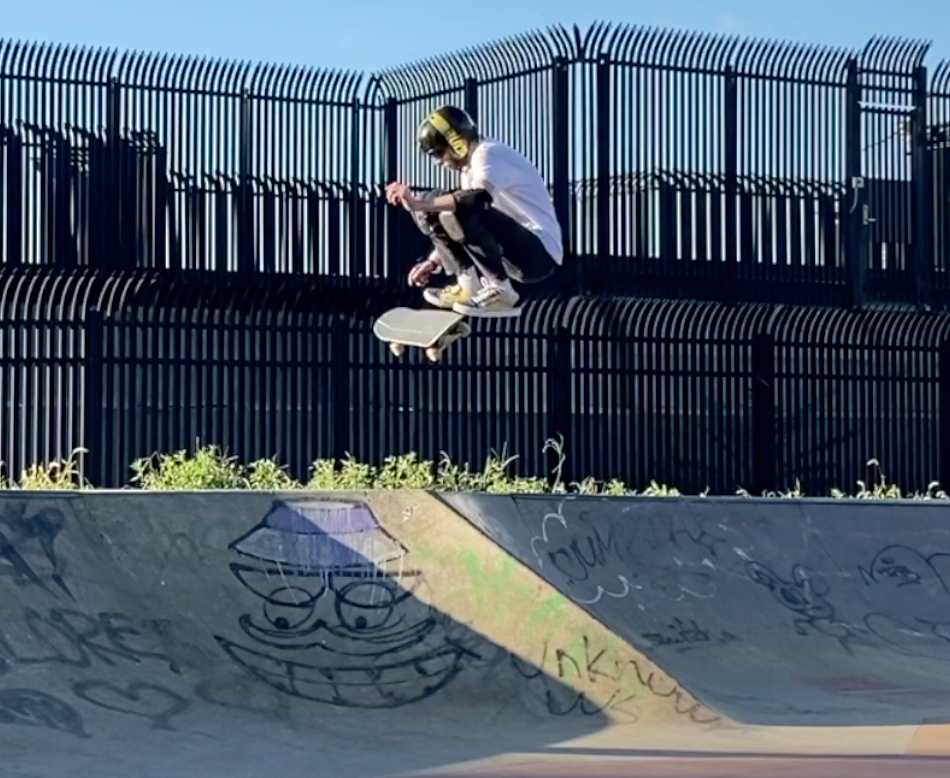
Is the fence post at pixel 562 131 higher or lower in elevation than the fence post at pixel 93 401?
higher

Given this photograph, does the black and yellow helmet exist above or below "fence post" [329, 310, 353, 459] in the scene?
above

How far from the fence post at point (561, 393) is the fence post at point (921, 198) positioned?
4.10m

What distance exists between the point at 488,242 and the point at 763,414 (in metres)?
8.22

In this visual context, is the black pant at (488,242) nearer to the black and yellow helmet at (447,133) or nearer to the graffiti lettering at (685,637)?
the black and yellow helmet at (447,133)

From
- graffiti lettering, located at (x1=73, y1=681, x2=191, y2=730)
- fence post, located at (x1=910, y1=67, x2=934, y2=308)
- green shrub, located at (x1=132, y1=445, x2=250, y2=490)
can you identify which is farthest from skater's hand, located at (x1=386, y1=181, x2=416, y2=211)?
fence post, located at (x1=910, y1=67, x2=934, y2=308)

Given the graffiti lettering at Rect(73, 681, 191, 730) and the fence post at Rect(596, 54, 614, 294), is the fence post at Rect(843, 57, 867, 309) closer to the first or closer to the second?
the fence post at Rect(596, 54, 614, 294)

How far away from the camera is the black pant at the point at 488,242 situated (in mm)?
10086

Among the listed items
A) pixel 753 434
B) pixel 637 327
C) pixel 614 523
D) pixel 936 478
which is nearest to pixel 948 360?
pixel 936 478

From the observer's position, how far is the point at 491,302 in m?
10.7

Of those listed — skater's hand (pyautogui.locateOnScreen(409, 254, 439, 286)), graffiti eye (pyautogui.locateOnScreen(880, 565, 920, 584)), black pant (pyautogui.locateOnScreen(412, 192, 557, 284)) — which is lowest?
graffiti eye (pyautogui.locateOnScreen(880, 565, 920, 584))

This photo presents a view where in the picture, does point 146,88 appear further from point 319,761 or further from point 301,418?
point 319,761

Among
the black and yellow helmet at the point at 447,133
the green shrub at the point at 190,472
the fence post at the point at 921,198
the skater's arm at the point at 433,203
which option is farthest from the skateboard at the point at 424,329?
the fence post at the point at 921,198

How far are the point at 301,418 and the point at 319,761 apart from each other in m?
6.03

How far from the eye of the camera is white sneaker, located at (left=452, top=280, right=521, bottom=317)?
10586 millimetres
